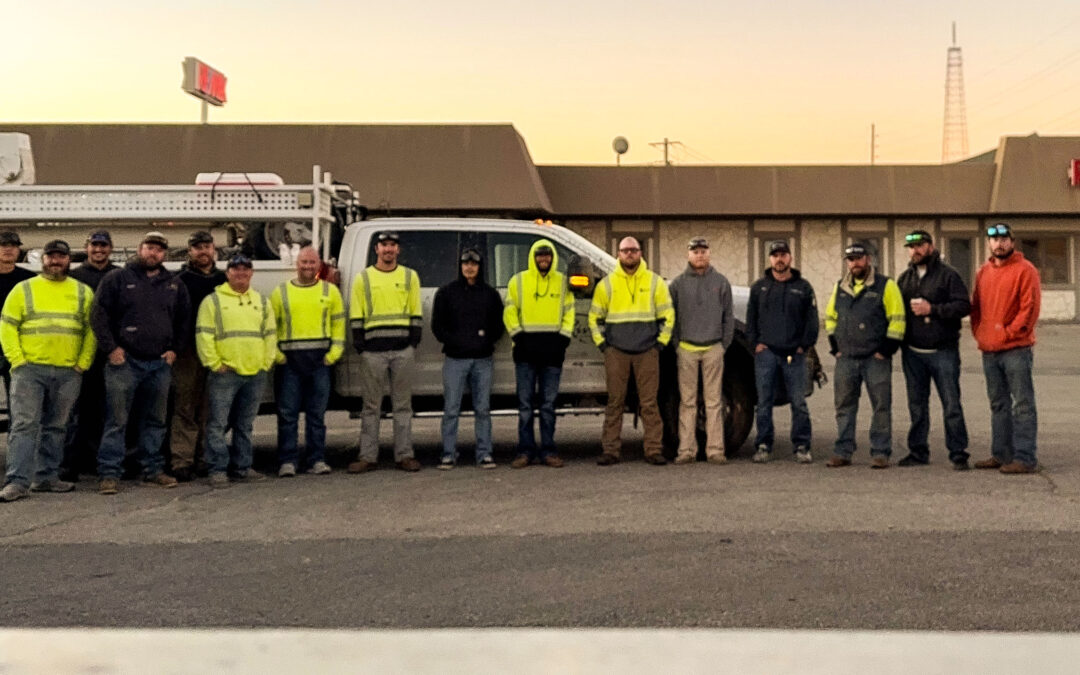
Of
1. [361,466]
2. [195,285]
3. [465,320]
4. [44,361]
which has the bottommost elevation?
[361,466]

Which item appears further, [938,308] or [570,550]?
[938,308]

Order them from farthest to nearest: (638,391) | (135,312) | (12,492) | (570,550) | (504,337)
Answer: (504,337) < (638,391) < (135,312) < (12,492) < (570,550)

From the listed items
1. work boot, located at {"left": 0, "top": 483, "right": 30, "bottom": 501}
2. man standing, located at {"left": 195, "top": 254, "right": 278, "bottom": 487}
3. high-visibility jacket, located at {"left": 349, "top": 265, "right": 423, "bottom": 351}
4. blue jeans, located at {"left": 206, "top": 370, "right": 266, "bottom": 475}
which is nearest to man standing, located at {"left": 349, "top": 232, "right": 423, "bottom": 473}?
high-visibility jacket, located at {"left": 349, "top": 265, "right": 423, "bottom": 351}

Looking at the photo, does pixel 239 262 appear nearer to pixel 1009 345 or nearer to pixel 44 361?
pixel 44 361

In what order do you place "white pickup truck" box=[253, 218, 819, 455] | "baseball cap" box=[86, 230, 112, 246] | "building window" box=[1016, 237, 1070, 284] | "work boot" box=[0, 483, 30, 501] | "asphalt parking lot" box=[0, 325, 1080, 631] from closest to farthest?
1. "asphalt parking lot" box=[0, 325, 1080, 631]
2. "work boot" box=[0, 483, 30, 501]
3. "baseball cap" box=[86, 230, 112, 246]
4. "white pickup truck" box=[253, 218, 819, 455]
5. "building window" box=[1016, 237, 1070, 284]

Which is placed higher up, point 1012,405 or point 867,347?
point 867,347

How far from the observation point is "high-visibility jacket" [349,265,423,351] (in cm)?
1093

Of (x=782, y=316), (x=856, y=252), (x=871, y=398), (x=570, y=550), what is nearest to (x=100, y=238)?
(x=570, y=550)

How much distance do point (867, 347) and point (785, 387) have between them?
798 millimetres

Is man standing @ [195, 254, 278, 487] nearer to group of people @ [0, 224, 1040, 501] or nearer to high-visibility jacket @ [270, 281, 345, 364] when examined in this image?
group of people @ [0, 224, 1040, 501]

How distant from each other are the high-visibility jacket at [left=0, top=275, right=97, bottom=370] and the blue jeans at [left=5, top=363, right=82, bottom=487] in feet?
0.33

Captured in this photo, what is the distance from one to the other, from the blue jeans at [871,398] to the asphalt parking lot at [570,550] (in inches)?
9.9

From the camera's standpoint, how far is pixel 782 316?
11.2 metres

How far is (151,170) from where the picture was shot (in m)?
31.3
